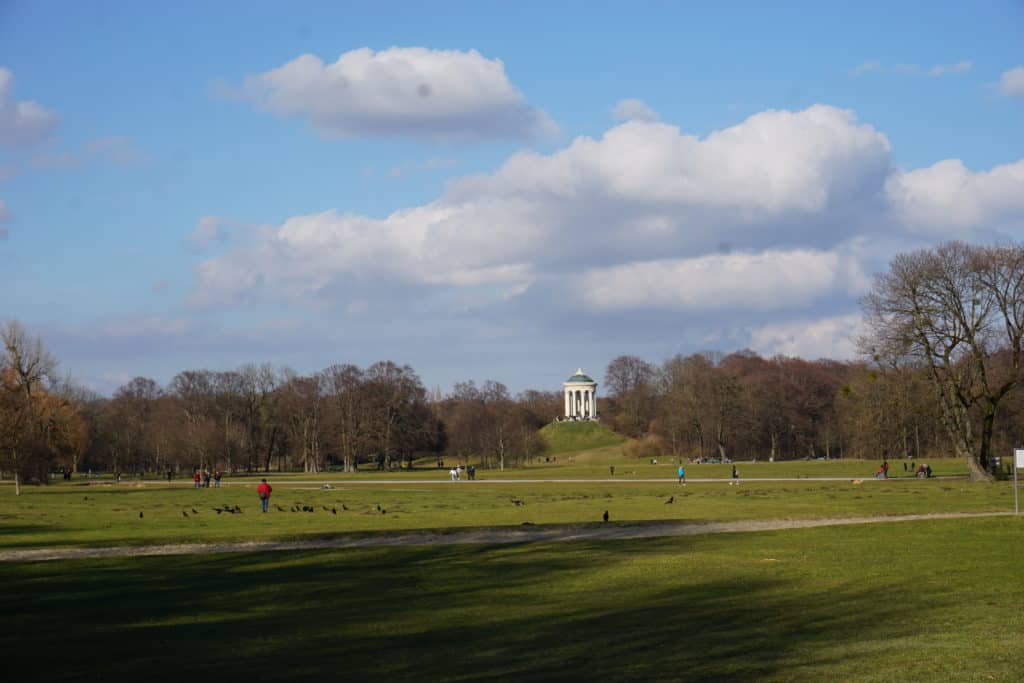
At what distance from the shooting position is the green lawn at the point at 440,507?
130ft

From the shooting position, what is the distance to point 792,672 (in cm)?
1459

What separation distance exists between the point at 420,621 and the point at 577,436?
526 ft

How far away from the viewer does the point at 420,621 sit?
19859mm

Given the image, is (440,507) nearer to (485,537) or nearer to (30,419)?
(485,537)

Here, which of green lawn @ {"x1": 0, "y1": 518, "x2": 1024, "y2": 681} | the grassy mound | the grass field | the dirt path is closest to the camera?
green lawn @ {"x1": 0, "y1": 518, "x2": 1024, "y2": 681}

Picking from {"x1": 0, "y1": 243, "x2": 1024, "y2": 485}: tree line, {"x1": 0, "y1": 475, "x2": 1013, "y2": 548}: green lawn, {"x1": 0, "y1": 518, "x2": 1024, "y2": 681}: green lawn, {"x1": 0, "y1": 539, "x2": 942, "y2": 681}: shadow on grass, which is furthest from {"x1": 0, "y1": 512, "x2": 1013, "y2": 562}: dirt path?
{"x1": 0, "y1": 243, "x2": 1024, "y2": 485}: tree line

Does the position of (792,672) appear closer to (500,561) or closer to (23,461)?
(500,561)

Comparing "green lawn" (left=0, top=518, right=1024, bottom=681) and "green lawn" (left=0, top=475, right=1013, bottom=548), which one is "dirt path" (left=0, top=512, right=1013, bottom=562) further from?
"green lawn" (left=0, top=518, right=1024, bottom=681)

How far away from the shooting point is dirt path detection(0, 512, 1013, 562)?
32.3 m

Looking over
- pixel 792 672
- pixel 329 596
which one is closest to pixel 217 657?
pixel 329 596

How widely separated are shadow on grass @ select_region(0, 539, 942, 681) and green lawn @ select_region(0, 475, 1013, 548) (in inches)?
397

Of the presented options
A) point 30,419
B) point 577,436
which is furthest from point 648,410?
point 30,419

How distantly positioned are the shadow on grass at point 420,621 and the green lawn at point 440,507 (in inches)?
397

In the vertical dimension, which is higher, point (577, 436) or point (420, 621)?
point (577, 436)
